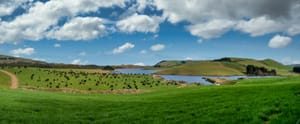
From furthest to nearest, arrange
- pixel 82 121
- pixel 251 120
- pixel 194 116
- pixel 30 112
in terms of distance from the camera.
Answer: pixel 30 112 < pixel 82 121 < pixel 194 116 < pixel 251 120

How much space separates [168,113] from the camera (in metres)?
27.2

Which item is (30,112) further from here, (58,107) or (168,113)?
(168,113)

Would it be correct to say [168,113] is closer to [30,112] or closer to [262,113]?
[262,113]

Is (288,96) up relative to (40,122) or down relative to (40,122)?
up

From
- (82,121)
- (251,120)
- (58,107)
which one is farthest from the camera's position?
(58,107)

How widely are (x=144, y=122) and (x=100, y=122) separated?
3.38 m

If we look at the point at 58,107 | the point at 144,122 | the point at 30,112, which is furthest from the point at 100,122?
the point at 58,107

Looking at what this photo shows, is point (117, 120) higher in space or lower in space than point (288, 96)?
lower

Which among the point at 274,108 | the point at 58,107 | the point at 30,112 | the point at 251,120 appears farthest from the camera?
the point at 58,107

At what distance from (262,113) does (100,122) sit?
11.2m

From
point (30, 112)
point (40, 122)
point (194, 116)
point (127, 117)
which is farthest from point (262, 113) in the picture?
point (30, 112)

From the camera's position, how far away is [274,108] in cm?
2244

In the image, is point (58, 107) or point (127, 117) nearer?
point (127, 117)

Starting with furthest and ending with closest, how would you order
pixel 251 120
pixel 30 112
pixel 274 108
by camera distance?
pixel 30 112
pixel 274 108
pixel 251 120
